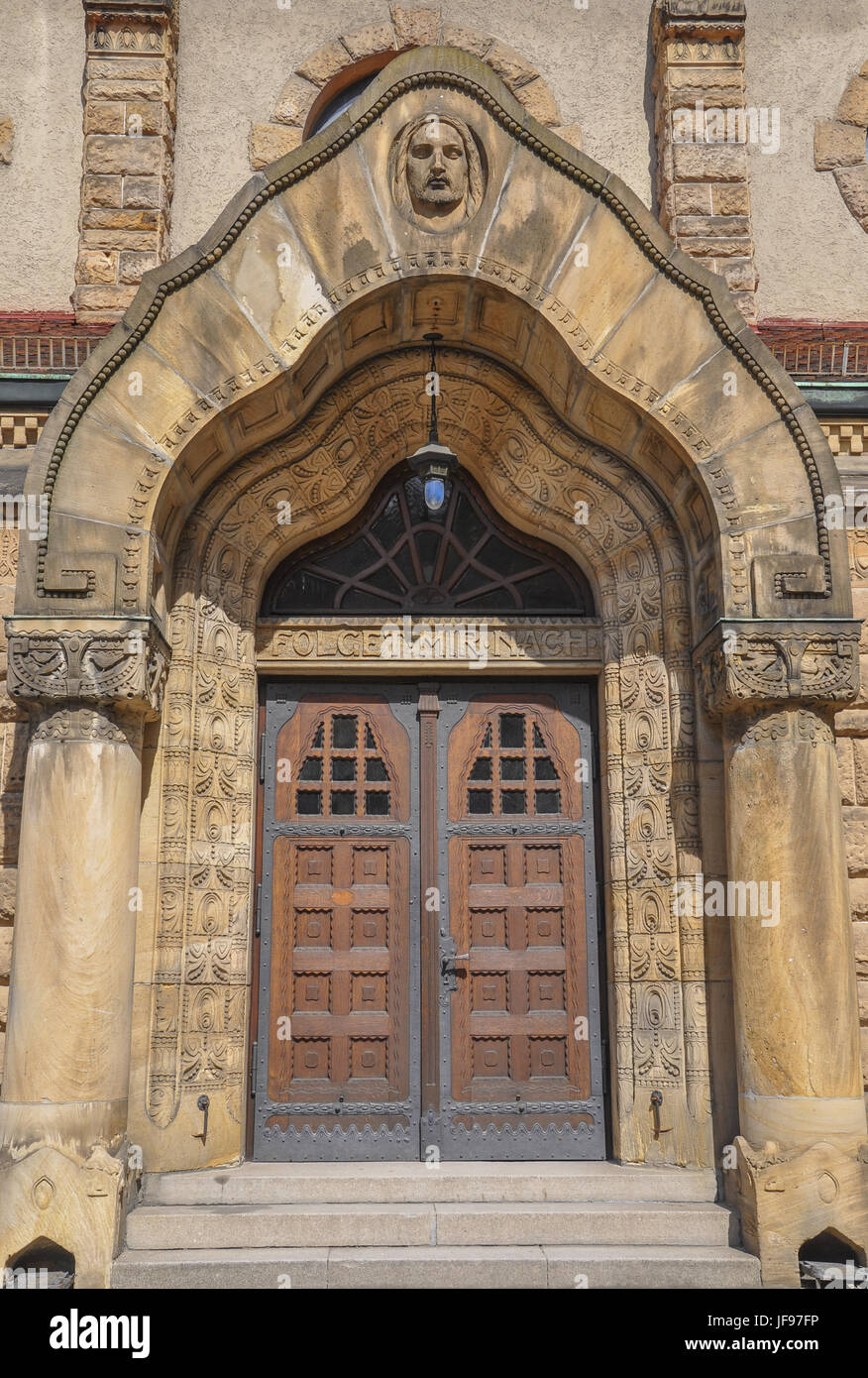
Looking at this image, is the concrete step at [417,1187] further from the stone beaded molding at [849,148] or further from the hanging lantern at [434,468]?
the stone beaded molding at [849,148]

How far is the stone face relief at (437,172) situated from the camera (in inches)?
296

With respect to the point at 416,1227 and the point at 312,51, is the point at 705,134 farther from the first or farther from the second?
the point at 416,1227

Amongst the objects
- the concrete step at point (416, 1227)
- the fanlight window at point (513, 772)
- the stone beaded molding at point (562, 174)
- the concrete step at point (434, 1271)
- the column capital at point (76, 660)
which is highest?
the stone beaded molding at point (562, 174)

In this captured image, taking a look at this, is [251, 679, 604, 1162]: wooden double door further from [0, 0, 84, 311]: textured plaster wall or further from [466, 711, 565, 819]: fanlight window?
[0, 0, 84, 311]: textured plaster wall

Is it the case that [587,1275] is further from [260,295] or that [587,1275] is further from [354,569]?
[260,295]

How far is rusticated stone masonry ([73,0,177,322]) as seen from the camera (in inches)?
360

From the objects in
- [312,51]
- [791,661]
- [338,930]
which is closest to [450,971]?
[338,930]

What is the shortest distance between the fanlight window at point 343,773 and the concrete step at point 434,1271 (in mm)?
2928

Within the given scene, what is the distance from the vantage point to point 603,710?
8.23 meters

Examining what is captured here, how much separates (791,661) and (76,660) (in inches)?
165

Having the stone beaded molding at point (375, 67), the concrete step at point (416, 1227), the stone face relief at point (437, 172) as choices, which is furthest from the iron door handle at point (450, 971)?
the stone beaded molding at point (375, 67)

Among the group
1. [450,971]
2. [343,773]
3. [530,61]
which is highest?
[530,61]

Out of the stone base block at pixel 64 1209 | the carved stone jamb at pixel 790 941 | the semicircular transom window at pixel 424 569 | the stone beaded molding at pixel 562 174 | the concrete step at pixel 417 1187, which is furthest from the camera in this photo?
the semicircular transom window at pixel 424 569

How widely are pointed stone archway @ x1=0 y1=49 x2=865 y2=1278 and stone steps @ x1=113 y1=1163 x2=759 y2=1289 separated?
406mm
